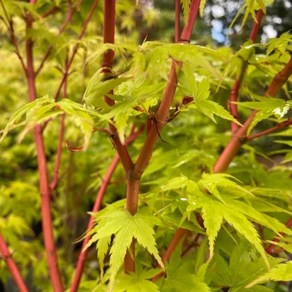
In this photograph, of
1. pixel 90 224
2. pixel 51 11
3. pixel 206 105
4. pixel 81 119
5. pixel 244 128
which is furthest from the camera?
pixel 51 11

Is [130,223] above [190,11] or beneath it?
beneath

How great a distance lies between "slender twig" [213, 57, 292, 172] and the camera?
0.73 m

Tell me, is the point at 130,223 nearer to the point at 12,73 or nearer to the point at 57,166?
the point at 57,166

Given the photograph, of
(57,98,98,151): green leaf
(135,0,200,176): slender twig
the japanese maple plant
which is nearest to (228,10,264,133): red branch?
the japanese maple plant

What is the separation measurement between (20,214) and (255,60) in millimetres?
1427

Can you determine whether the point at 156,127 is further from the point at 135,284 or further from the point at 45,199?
the point at 45,199

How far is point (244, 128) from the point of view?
0.74m

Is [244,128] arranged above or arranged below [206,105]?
below

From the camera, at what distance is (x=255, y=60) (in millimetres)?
762

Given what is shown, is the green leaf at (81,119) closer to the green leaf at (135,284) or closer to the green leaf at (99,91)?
the green leaf at (99,91)

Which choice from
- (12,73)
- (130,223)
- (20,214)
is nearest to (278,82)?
(130,223)

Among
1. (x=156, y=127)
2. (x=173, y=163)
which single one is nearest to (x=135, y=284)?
(x=156, y=127)

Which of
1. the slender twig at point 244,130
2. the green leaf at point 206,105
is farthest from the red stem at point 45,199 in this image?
the green leaf at point 206,105

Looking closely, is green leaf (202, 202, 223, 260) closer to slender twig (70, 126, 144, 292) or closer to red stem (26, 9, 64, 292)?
slender twig (70, 126, 144, 292)
